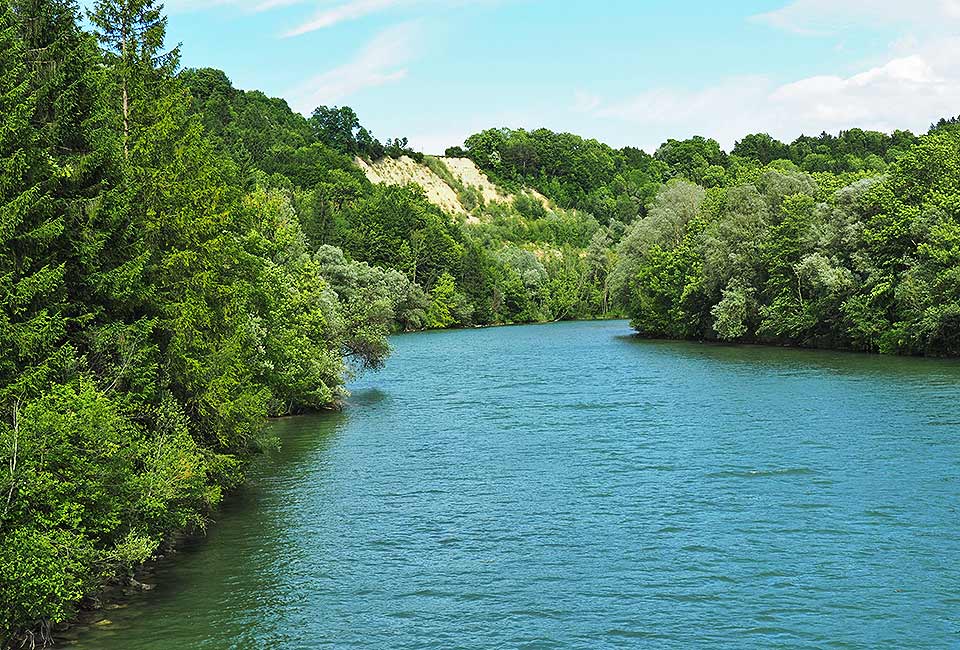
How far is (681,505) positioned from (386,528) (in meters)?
9.56

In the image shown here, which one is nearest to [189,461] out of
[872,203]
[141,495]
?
[141,495]

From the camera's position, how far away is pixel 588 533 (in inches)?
1057

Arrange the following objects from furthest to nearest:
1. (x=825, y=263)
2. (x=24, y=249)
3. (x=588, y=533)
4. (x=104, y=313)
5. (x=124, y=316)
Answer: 1. (x=825, y=263)
2. (x=588, y=533)
3. (x=124, y=316)
4. (x=104, y=313)
5. (x=24, y=249)

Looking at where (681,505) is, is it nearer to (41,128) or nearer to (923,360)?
(41,128)

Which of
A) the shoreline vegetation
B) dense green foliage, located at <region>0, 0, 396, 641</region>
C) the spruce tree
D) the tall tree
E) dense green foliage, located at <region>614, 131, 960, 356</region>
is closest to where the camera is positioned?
dense green foliage, located at <region>0, 0, 396, 641</region>

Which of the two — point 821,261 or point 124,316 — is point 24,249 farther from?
point 821,261

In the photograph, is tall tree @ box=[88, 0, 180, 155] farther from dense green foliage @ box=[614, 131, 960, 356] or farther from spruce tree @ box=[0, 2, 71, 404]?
dense green foliage @ box=[614, 131, 960, 356]

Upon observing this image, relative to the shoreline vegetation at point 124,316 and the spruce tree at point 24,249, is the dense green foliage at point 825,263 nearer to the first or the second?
the shoreline vegetation at point 124,316

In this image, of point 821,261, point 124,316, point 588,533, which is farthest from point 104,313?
point 821,261

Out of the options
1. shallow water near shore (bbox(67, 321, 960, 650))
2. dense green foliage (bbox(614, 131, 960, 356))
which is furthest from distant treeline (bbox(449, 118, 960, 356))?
shallow water near shore (bbox(67, 321, 960, 650))


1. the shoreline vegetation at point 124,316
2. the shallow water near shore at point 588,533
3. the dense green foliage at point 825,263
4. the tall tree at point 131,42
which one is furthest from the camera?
the dense green foliage at point 825,263

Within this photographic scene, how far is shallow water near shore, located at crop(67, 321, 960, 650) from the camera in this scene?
20.1m

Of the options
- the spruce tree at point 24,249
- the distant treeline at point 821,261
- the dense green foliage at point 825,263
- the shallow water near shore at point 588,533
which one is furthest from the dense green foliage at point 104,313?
the dense green foliage at point 825,263

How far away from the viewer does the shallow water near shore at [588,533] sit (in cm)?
2012
